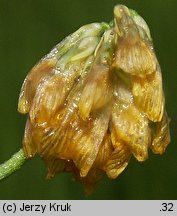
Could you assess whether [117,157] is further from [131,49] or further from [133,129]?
[131,49]

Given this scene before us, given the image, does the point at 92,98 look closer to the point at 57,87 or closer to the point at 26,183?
the point at 57,87

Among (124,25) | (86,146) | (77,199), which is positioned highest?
(124,25)

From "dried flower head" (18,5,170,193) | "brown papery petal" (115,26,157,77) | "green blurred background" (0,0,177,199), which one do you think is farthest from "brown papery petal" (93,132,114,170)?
"green blurred background" (0,0,177,199)

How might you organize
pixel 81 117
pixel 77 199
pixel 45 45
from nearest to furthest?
pixel 81 117 < pixel 77 199 < pixel 45 45

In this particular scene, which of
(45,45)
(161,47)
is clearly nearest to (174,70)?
(161,47)

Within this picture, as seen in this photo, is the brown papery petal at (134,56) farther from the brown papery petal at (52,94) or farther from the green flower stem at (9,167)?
the green flower stem at (9,167)

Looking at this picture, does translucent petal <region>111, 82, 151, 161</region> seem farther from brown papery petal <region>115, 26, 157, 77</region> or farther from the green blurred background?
the green blurred background

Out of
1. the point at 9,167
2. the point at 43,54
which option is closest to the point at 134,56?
the point at 9,167
